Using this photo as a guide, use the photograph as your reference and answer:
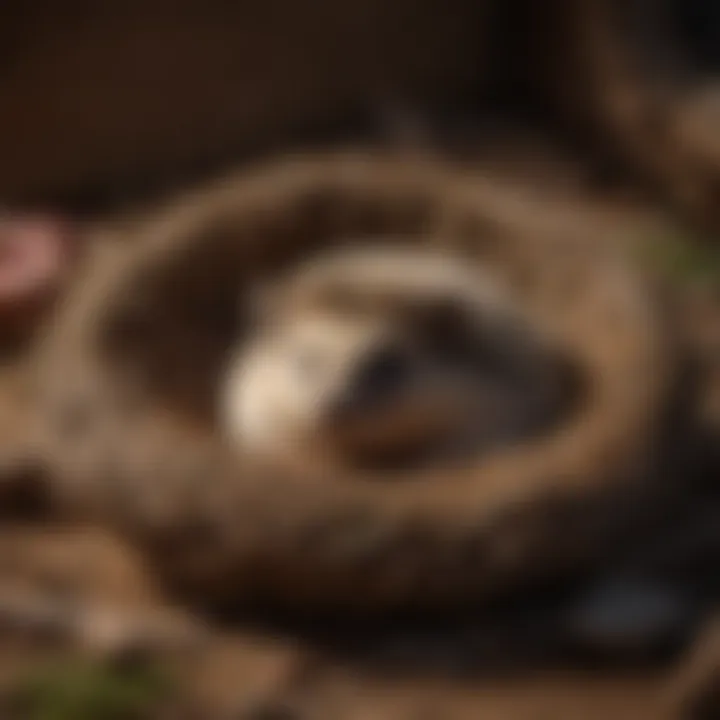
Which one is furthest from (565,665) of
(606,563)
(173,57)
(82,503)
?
(173,57)

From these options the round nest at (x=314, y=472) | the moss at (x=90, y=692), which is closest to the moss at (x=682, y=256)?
the round nest at (x=314, y=472)

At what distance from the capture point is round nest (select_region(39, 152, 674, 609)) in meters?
0.86

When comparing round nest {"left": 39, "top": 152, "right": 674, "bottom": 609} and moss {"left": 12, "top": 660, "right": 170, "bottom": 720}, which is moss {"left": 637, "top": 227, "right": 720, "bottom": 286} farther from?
moss {"left": 12, "top": 660, "right": 170, "bottom": 720}

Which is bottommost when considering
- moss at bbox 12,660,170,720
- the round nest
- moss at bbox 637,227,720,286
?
moss at bbox 12,660,170,720

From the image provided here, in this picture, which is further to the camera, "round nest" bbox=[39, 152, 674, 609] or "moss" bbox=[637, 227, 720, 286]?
"moss" bbox=[637, 227, 720, 286]

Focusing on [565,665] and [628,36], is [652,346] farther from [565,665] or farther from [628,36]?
[628,36]

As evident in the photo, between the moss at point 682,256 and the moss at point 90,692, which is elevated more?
the moss at point 682,256

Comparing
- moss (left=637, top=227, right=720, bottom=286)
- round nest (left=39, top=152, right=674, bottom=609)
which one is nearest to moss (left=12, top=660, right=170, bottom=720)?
round nest (left=39, top=152, right=674, bottom=609)

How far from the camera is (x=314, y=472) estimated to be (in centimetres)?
89

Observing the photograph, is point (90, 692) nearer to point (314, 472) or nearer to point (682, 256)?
point (314, 472)

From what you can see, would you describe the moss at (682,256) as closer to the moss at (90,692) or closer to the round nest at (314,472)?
the round nest at (314,472)

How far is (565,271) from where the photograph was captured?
1150 mm

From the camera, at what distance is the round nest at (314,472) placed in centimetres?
86

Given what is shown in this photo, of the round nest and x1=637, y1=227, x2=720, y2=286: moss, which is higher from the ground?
x1=637, y1=227, x2=720, y2=286: moss
